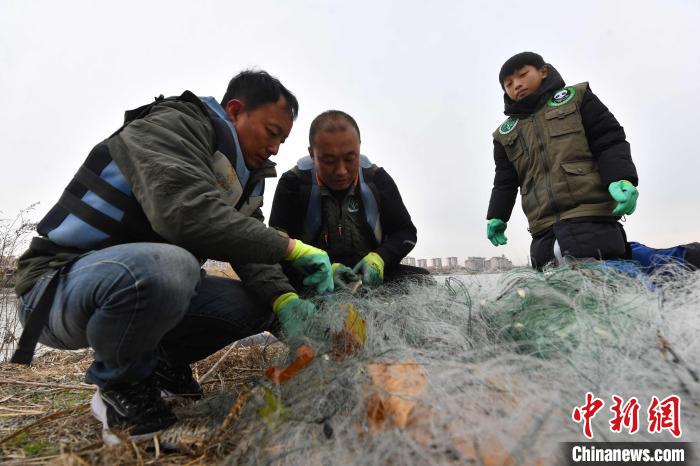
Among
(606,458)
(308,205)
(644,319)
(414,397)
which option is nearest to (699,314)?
(644,319)

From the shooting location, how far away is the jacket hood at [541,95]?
3143 millimetres

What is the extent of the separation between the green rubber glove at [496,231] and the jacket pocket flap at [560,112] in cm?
91

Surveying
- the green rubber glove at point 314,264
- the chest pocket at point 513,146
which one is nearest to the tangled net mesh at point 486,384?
the green rubber glove at point 314,264

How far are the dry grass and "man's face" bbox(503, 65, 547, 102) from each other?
2701mm

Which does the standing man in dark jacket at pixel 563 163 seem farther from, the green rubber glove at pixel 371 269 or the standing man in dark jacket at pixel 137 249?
the standing man in dark jacket at pixel 137 249

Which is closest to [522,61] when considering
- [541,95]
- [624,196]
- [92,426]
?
[541,95]

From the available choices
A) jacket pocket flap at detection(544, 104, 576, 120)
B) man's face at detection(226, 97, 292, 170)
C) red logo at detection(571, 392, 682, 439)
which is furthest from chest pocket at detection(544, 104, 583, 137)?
red logo at detection(571, 392, 682, 439)

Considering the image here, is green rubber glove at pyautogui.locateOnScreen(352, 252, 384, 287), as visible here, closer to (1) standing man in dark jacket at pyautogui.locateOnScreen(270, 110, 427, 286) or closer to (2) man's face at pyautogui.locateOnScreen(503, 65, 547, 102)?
(1) standing man in dark jacket at pyautogui.locateOnScreen(270, 110, 427, 286)

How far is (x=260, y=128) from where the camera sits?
82.0 inches

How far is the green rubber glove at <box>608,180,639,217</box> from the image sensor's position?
2623 millimetres

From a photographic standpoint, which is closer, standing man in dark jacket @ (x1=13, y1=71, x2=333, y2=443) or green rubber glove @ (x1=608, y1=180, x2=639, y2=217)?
standing man in dark jacket @ (x1=13, y1=71, x2=333, y2=443)

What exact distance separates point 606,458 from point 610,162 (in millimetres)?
2423

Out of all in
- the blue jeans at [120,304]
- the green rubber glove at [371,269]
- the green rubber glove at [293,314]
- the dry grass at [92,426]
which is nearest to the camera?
the dry grass at [92,426]

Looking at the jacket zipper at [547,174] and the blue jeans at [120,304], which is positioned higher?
the jacket zipper at [547,174]
